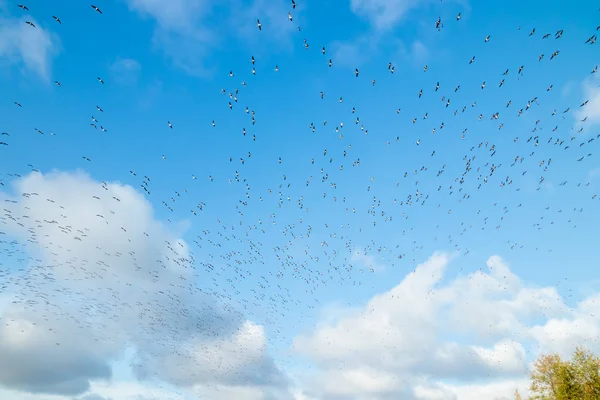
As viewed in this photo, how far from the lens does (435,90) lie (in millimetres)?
33531

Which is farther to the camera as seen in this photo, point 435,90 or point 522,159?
point 522,159

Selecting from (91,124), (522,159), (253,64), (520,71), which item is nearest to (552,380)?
(522,159)

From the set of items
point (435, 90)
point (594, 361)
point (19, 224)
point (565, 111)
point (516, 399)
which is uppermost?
point (435, 90)

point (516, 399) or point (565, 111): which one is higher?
point (565, 111)

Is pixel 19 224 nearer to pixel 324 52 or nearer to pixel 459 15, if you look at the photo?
pixel 324 52

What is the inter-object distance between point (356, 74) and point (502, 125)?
19.4m

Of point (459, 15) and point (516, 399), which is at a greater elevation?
point (459, 15)

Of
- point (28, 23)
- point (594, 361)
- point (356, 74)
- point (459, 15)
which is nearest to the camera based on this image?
point (28, 23)

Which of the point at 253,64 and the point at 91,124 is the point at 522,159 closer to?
the point at 253,64

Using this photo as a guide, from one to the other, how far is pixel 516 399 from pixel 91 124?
7787cm

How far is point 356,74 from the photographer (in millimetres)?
31062

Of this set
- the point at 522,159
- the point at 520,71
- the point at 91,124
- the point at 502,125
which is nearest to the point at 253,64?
the point at 91,124

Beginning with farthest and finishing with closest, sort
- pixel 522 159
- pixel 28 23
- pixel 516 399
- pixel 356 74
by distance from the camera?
1. pixel 516 399
2. pixel 522 159
3. pixel 356 74
4. pixel 28 23

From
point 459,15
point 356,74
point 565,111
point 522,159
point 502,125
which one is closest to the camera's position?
point 459,15
